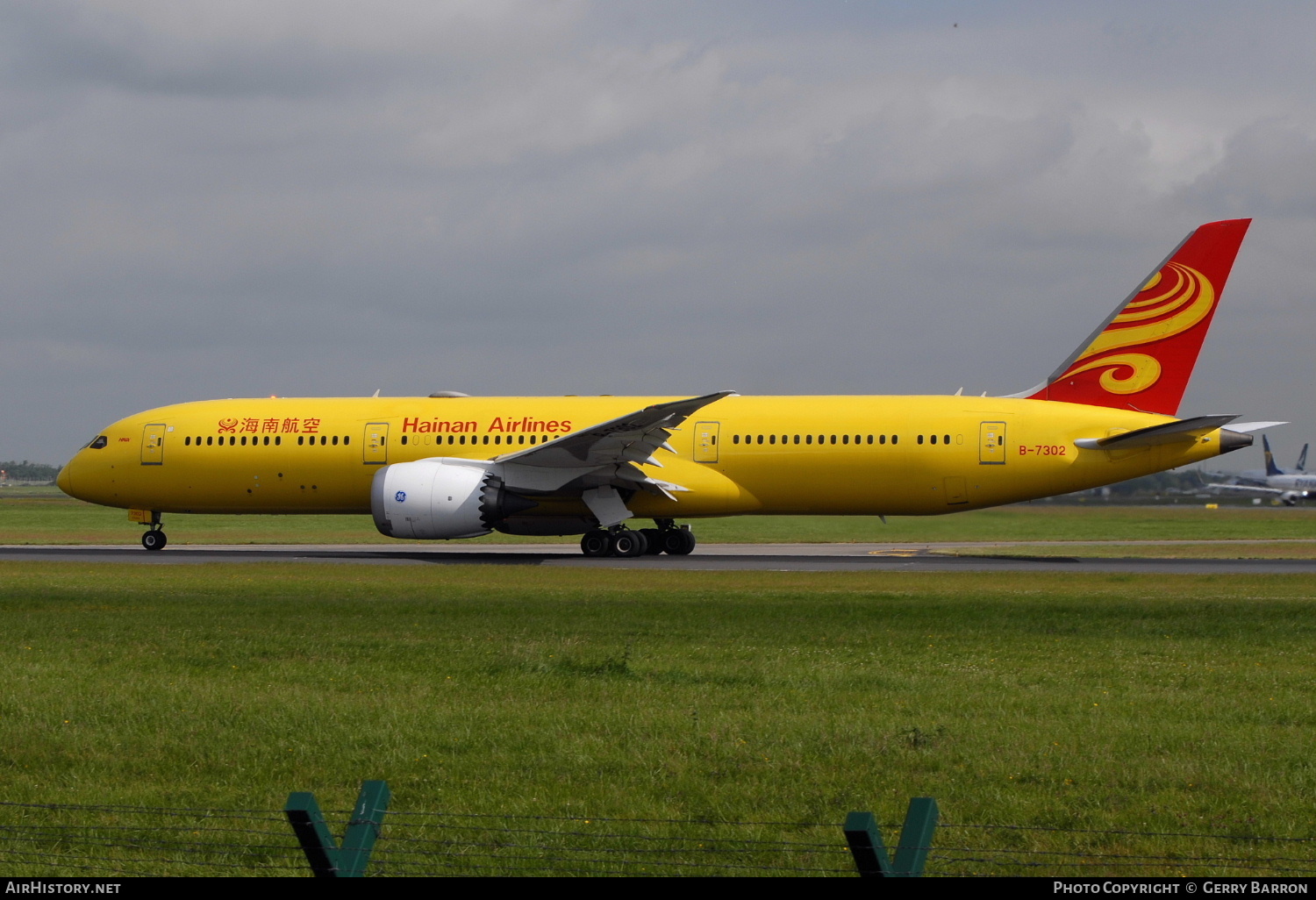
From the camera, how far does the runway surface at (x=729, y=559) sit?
94.4 feet

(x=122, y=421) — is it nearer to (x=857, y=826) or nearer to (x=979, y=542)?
(x=979, y=542)

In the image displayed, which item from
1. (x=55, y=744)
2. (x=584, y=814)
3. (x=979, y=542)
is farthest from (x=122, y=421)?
(x=584, y=814)

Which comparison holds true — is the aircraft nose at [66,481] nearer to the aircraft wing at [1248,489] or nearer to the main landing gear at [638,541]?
the main landing gear at [638,541]

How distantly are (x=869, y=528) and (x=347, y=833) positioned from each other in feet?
103

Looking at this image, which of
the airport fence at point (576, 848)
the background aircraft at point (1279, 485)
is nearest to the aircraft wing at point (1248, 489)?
the background aircraft at point (1279, 485)

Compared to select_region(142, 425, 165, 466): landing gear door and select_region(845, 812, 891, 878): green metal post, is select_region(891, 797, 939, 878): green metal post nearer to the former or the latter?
A: select_region(845, 812, 891, 878): green metal post

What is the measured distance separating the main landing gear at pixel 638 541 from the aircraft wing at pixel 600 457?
1364 mm

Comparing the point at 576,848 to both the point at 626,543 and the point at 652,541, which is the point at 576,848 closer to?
the point at 626,543

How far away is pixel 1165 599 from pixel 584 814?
15266 millimetres

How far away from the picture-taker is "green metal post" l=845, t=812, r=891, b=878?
451 cm

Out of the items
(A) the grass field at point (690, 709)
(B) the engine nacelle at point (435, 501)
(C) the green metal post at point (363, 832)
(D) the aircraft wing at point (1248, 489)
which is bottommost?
(A) the grass field at point (690, 709)

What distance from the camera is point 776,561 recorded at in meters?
31.4

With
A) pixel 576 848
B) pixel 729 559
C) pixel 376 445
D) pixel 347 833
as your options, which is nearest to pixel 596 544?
pixel 729 559

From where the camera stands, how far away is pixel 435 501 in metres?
30.4
